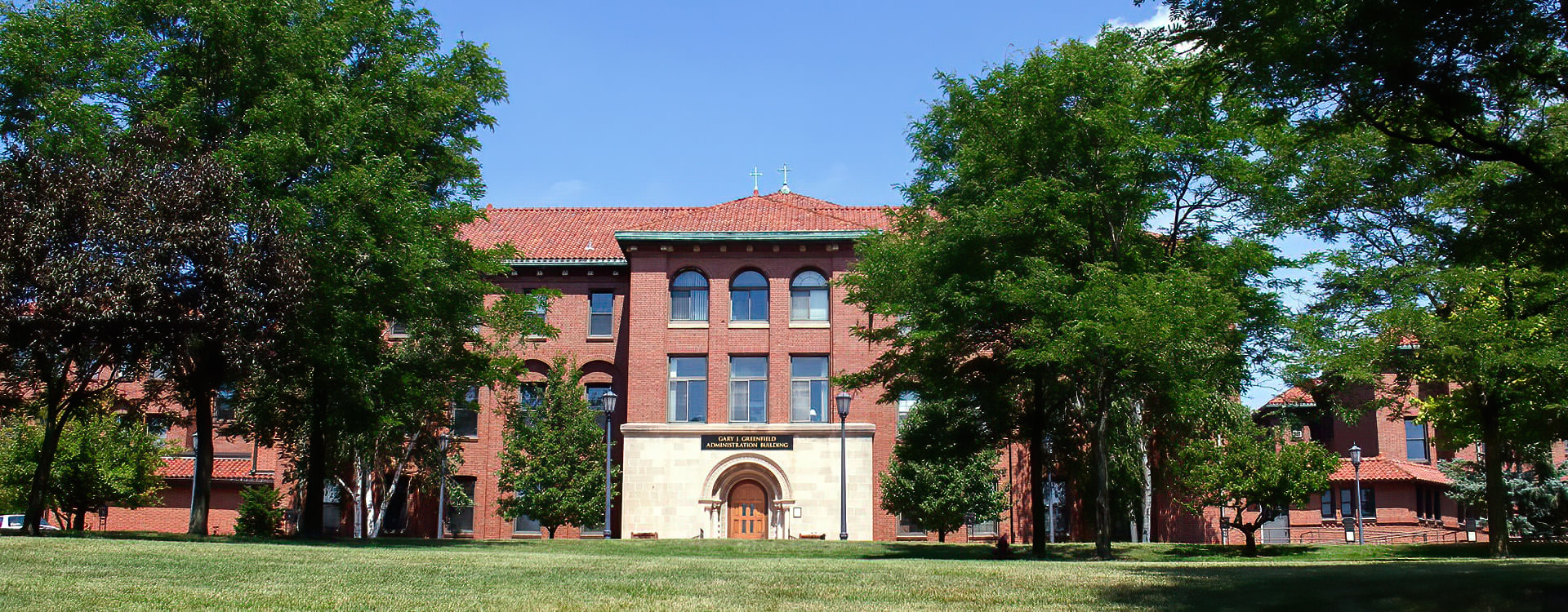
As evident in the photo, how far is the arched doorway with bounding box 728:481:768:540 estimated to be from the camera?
41219 mm

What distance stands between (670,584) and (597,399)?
30.8 metres

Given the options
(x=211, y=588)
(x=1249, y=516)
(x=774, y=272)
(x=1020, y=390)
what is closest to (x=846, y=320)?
(x=774, y=272)

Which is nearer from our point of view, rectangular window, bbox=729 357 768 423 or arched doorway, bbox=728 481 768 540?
rectangular window, bbox=729 357 768 423

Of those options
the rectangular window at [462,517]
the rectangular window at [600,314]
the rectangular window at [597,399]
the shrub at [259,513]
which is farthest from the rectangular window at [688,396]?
the shrub at [259,513]

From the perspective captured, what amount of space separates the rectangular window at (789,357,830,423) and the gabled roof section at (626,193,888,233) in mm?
4463

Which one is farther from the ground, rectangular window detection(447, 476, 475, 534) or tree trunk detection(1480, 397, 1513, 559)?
tree trunk detection(1480, 397, 1513, 559)

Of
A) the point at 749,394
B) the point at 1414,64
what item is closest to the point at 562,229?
the point at 749,394

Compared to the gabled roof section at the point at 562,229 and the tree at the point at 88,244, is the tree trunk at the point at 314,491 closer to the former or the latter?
the tree at the point at 88,244

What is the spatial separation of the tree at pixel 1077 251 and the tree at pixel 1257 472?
840cm

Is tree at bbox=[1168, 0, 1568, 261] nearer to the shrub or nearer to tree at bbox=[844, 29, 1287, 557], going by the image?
tree at bbox=[844, 29, 1287, 557]

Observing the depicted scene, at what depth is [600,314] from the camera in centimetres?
4328

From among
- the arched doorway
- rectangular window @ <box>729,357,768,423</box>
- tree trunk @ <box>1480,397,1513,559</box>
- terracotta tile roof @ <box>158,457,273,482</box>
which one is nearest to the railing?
tree trunk @ <box>1480,397,1513,559</box>

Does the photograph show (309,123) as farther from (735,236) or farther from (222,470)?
(222,470)

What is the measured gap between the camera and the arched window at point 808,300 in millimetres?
41594
